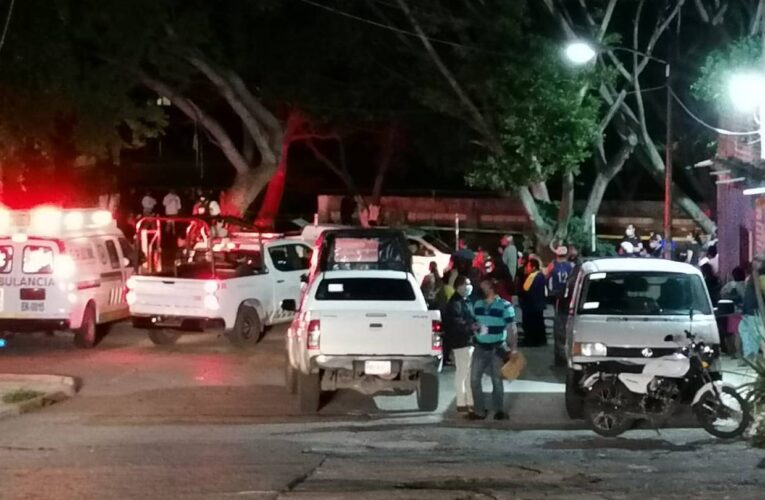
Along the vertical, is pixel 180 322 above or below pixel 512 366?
above

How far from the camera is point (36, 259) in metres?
20.7

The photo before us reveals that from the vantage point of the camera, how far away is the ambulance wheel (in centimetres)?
2133

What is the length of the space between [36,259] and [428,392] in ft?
27.8

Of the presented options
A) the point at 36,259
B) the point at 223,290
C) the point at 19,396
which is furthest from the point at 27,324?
the point at 19,396

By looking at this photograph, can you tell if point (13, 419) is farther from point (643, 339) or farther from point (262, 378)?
point (643, 339)

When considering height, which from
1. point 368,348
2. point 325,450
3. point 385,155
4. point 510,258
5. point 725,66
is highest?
point 385,155

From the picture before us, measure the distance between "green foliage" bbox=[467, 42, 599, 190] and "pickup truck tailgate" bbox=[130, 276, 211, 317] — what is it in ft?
33.0

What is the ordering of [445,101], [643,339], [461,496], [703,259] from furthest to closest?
[445,101]
[703,259]
[643,339]
[461,496]

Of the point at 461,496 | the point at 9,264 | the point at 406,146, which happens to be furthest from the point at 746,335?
the point at 406,146

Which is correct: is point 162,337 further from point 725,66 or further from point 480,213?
point 480,213

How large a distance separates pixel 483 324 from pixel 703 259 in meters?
10.0

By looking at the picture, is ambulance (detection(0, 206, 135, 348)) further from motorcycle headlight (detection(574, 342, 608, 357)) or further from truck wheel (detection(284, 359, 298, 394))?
motorcycle headlight (detection(574, 342, 608, 357))

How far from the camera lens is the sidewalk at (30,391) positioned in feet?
50.6

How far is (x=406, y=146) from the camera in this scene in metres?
46.6
